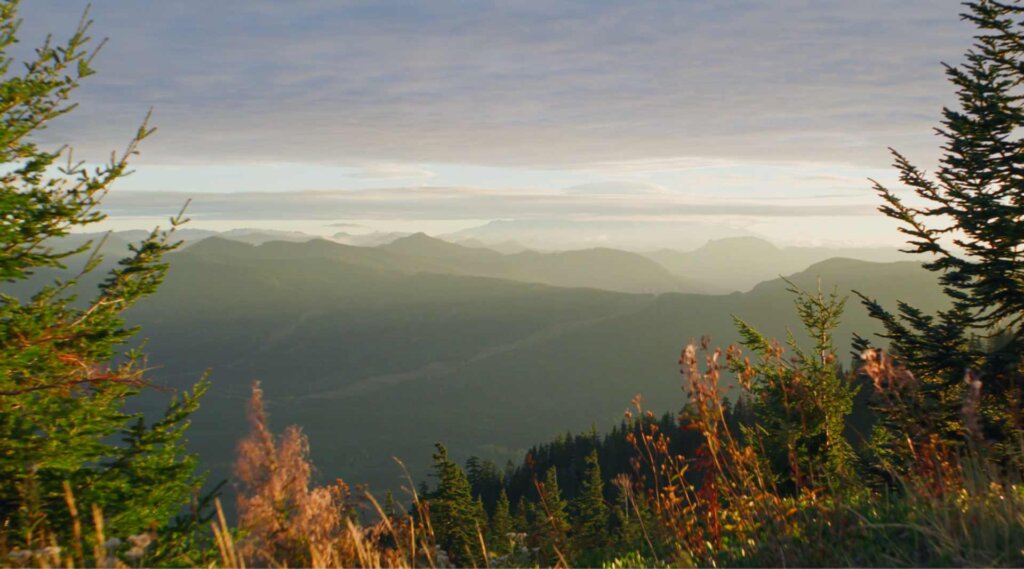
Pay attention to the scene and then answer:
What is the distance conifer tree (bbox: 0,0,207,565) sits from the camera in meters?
8.19

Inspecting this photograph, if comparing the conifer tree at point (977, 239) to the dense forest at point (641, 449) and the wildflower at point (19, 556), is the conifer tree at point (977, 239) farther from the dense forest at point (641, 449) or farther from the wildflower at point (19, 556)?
the wildflower at point (19, 556)

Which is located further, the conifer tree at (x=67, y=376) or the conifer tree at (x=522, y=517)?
the conifer tree at (x=522, y=517)

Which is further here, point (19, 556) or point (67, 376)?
point (67, 376)

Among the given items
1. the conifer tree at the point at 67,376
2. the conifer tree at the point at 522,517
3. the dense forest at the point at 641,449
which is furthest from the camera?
the conifer tree at the point at 522,517

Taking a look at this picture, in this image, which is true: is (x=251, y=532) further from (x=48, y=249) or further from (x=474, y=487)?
(x=474, y=487)

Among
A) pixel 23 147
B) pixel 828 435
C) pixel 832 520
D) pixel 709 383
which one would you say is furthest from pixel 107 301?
pixel 828 435

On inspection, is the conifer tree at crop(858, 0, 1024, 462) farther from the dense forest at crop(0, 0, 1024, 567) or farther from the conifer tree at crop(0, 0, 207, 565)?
the conifer tree at crop(0, 0, 207, 565)

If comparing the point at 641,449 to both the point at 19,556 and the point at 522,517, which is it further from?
the point at 522,517

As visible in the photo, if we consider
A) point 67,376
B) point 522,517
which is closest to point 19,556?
point 67,376

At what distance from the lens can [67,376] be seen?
356 inches

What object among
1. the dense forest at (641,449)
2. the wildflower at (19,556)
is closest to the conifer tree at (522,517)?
the dense forest at (641,449)

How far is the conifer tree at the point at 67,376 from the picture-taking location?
819cm

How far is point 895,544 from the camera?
4219 mm

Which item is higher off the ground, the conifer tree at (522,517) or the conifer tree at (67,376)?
the conifer tree at (67,376)
